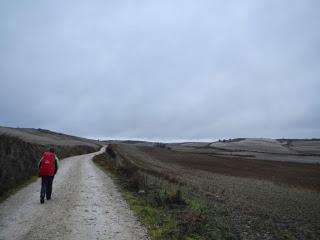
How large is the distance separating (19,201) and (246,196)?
47.6 ft

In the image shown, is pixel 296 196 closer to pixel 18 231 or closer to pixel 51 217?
pixel 51 217

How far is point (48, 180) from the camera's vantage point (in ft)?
55.2

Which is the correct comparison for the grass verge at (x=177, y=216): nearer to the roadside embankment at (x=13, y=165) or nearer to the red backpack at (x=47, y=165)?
the red backpack at (x=47, y=165)

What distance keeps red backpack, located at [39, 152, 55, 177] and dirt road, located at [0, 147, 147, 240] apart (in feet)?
4.22

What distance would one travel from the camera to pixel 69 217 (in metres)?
13.2

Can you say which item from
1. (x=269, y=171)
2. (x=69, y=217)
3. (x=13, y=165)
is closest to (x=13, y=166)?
(x=13, y=165)

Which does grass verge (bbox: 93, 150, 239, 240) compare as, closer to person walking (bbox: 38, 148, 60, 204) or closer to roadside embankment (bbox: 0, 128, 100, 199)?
person walking (bbox: 38, 148, 60, 204)

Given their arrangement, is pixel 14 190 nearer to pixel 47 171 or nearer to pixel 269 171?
pixel 47 171

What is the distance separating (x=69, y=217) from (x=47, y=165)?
4362 millimetres

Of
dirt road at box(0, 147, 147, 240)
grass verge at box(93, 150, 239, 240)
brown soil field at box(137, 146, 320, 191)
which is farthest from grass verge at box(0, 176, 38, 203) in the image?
brown soil field at box(137, 146, 320, 191)

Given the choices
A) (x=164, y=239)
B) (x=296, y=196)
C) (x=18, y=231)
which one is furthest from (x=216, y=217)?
(x=296, y=196)

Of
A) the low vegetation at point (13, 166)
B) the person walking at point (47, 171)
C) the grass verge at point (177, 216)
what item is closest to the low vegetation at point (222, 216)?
the grass verge at point (177, 216)

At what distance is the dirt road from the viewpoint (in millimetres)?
11130

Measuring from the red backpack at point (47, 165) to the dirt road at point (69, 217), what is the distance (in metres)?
1.29
